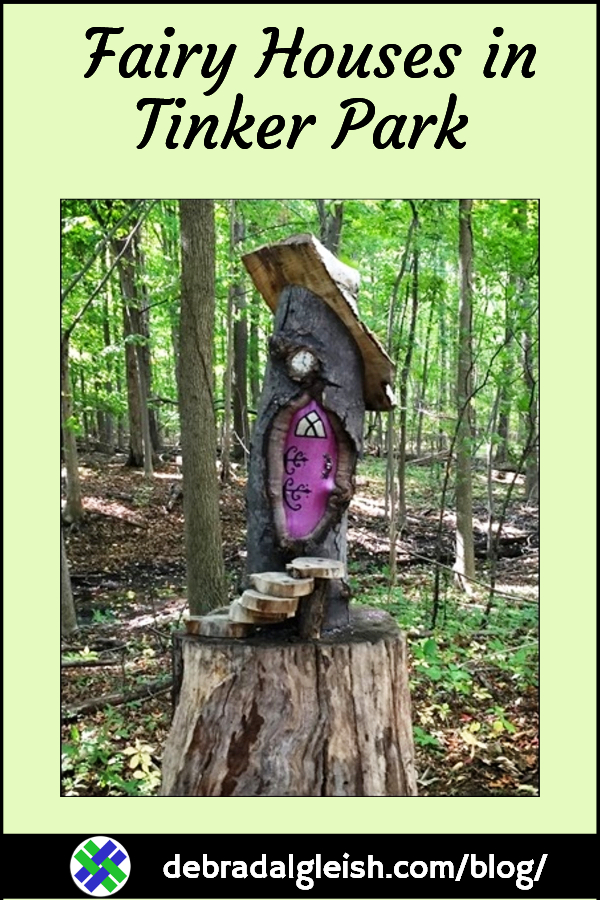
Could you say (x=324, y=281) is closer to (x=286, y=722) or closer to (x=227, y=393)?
(x=286, y=722)

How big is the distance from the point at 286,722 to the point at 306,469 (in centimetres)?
121

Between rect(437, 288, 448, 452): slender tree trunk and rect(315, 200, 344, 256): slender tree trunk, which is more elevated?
rect(315, 200, 344, 256): slender tree trunk

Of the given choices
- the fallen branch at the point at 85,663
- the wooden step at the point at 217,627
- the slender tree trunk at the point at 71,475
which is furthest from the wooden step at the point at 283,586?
the slender tree trunk at the point at 71,475

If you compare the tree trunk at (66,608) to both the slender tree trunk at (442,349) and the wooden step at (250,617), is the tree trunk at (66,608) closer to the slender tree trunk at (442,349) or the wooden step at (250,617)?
the wooden step at (250,617)

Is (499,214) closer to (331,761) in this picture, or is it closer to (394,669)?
(394,669)

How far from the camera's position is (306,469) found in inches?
128

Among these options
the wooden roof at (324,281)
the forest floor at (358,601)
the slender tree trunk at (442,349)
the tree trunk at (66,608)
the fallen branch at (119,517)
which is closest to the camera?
the wooden roof at (324,281)

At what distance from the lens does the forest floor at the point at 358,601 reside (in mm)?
4043

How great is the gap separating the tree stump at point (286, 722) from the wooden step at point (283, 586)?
0.30 metres

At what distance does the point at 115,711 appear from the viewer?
4664mm

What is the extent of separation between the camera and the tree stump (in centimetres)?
282

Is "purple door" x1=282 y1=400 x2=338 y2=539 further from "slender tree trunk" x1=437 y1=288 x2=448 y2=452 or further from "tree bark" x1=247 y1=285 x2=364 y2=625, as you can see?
"slender tree trunk" x1=437 y1=288 x2=448 y2=452

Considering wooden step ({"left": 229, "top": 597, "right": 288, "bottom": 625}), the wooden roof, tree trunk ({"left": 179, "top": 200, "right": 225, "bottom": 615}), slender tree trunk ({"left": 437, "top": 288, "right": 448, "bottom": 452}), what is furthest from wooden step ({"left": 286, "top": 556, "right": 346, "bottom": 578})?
slender tree trunk ({"left": 437, "top": 288, "right": 448, "bottom": 452})

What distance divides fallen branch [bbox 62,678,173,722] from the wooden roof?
282cm
